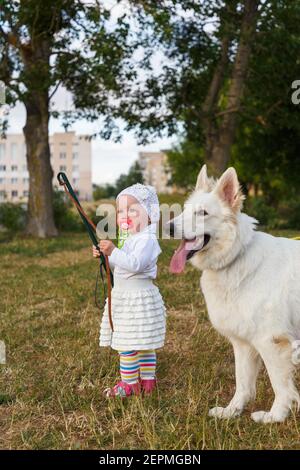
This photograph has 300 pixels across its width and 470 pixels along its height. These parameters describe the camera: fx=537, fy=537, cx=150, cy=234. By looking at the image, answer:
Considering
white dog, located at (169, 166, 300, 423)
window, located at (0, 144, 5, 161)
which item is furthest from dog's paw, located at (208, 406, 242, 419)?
window, located at (0, 144, 5, 161)

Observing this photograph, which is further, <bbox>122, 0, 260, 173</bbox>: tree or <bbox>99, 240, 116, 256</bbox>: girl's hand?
<bbox>122, 0, 260, 173</bbox>: tree

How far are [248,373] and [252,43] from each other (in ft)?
49.0

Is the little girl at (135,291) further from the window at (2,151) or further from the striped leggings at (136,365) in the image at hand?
the window at (2,151)

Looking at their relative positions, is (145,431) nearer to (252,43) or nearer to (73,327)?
(73,327)

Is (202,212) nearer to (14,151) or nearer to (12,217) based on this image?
(12,217)

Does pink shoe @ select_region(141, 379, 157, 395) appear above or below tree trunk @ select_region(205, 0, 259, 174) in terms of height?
below

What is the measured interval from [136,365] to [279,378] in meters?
1.21

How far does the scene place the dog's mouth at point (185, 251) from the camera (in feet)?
12.7

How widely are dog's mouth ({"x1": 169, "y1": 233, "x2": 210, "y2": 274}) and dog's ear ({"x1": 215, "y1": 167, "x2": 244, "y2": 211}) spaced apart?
12.2 inches

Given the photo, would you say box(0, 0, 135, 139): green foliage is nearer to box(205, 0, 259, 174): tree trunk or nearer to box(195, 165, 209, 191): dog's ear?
box(205, 0, 259, 174): tree trunk

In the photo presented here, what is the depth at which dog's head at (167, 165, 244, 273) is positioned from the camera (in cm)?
388

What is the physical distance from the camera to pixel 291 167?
1088 inches

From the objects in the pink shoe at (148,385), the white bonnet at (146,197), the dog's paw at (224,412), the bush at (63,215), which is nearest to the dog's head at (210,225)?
the white bonnet at (146,197)

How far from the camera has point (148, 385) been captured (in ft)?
15.1
